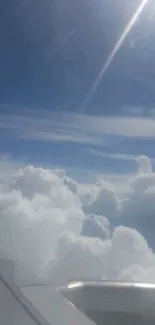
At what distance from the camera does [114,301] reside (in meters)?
2.39

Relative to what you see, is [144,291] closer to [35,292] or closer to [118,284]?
[118,284]

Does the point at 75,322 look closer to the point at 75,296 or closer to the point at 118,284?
the point at 75,296

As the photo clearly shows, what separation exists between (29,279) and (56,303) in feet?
1.09

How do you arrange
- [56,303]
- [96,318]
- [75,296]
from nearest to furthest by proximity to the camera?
[56,303] → [96,318] → [75,296]

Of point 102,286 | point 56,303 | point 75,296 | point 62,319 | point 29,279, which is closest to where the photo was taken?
point 62,319

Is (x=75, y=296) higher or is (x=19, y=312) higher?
(x=75, y=296)

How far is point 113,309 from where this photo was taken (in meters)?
2.33

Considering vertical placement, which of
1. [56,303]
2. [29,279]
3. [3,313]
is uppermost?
[29,279]

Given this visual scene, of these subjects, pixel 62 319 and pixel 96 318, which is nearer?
pixel 62 319

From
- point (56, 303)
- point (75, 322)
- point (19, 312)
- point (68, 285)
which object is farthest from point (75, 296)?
point (19, 312)

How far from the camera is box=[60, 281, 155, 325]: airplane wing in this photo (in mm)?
2246

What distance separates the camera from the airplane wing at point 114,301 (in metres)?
2.25

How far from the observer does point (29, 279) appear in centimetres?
195

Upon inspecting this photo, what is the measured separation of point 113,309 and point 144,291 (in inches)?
10.7
